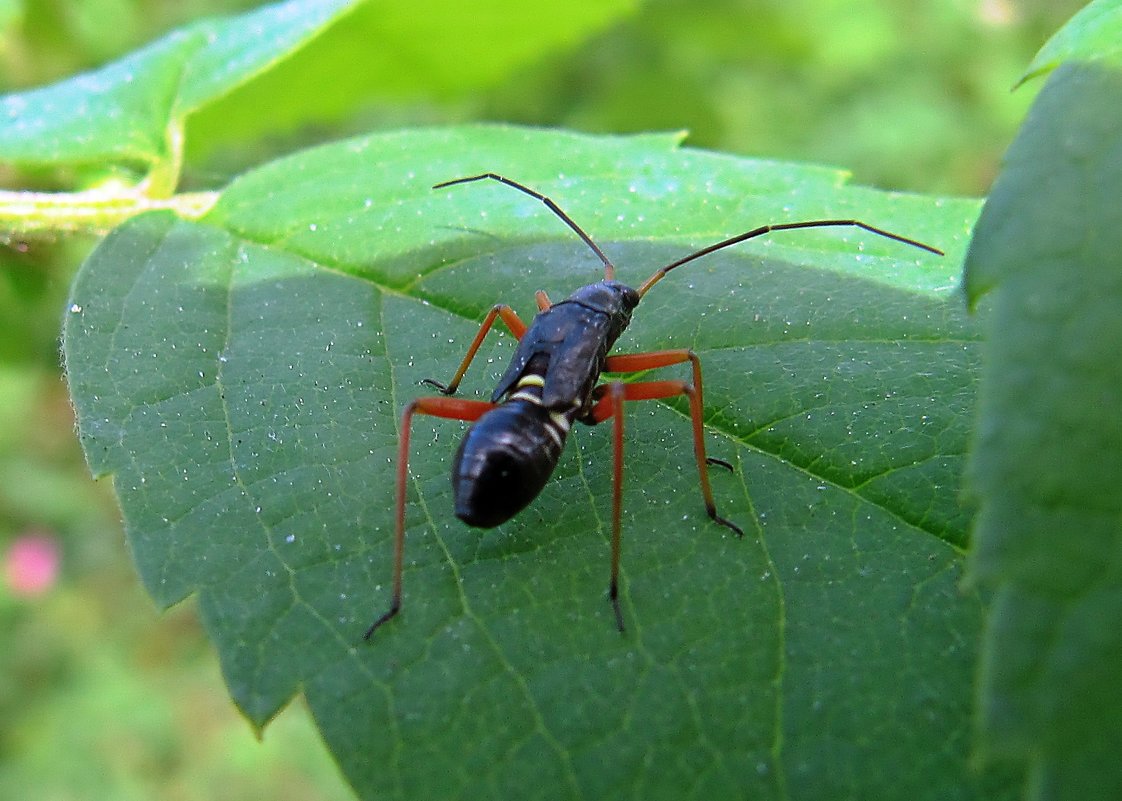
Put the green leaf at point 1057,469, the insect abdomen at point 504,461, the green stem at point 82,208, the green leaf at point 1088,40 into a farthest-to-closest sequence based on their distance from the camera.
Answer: the green stem at point 82,208
the insect abdomen at point 504,461
the green leaf at point 1088,40
the green leaf at point 1057,469

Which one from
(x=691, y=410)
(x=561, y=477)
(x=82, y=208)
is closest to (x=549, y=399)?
(x=561, y=477)

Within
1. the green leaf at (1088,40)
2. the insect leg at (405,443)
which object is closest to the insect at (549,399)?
the insect leg at (405,443)

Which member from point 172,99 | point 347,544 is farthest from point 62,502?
point 347,544

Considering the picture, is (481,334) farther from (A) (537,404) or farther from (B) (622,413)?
(B) (622,413)

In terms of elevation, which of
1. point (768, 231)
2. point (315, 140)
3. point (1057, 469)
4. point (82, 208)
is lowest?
point (315, 140)

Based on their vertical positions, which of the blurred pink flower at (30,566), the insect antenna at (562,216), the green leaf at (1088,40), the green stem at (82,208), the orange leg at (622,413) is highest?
the green leaf at (1088,40)

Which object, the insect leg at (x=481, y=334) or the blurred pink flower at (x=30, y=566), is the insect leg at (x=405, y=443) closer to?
the insect leg at (x=481, y=334)
